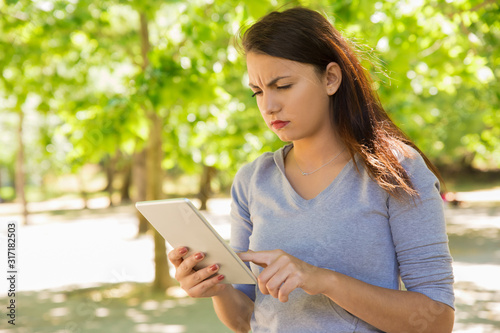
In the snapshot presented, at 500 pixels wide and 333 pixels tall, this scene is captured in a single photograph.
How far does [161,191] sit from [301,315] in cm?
735

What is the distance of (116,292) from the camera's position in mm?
9367

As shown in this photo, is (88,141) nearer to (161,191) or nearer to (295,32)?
(161,191)

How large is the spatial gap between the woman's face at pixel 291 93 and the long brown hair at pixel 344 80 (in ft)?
0.08

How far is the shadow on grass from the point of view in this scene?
7.19m

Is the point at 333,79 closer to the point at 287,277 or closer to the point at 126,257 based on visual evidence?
the point at 287,277

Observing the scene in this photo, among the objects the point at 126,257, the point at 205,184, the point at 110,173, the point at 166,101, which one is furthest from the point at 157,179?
the point at 110,173

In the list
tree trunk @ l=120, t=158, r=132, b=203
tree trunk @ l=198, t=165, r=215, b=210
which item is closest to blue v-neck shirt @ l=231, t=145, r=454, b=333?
tree trunk @ l=198, t=165, r=215, b=210

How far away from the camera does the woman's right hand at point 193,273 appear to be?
1447 millimetres

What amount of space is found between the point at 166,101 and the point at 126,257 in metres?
8.11

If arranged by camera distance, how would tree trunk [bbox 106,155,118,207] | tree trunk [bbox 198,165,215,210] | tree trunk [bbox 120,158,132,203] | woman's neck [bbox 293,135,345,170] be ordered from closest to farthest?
woman's neck [bbox 293,135,345,170]
tree trunk [bbox 198,165,215,210]
tree trunk [bbox 106,155,118,207]
tree trunk [bbox 120,158,132,203]

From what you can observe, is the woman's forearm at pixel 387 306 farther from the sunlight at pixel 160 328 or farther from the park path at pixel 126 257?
the sunlight at pixel 160 328

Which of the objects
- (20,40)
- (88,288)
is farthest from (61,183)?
(20,40)

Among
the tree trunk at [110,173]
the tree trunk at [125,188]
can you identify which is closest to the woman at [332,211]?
the tree trunk at [110,173]

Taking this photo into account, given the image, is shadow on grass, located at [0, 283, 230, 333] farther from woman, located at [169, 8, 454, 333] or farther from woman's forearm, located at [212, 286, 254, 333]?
woman, located at [169, 8, 454, 333]
